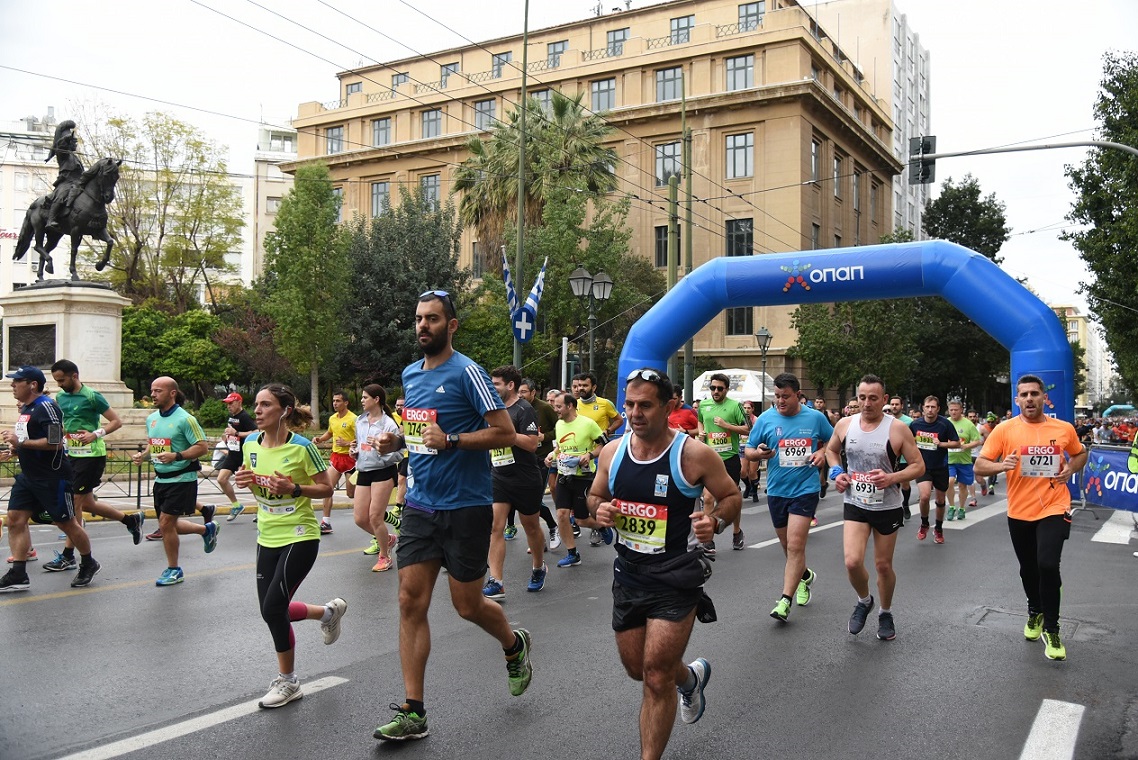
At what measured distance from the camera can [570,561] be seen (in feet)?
32.1

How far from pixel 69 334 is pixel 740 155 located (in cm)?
3105

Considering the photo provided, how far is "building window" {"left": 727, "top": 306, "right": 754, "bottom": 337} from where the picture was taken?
4269cm

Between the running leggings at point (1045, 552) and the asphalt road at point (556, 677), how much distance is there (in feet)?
1.16

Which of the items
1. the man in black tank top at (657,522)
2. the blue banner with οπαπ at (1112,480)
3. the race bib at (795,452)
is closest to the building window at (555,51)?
the blue banner with οπαπ at (1112,480)

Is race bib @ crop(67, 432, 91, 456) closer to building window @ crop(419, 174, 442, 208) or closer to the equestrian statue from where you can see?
the equestrian statue

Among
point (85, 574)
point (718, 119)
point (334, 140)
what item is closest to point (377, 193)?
point (334, 140)

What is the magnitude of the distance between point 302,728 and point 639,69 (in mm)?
43998

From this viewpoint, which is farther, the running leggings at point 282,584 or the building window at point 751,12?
the building window at point 751,12

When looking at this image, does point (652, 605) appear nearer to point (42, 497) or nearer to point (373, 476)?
point (373, 476)

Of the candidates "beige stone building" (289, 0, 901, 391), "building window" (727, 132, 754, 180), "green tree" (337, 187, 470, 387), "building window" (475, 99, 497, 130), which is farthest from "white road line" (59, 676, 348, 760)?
"building window" (475, 99, 497, 130)

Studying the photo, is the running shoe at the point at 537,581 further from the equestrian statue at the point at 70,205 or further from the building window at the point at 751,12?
the building window at the point at 751,12

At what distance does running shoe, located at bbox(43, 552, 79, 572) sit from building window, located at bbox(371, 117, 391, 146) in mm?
47743

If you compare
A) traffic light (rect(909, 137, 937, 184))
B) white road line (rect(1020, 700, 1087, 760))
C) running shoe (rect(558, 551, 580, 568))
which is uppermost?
traffic light (rect(909, 137, 937, 184))

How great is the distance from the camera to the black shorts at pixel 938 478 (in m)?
12.8
